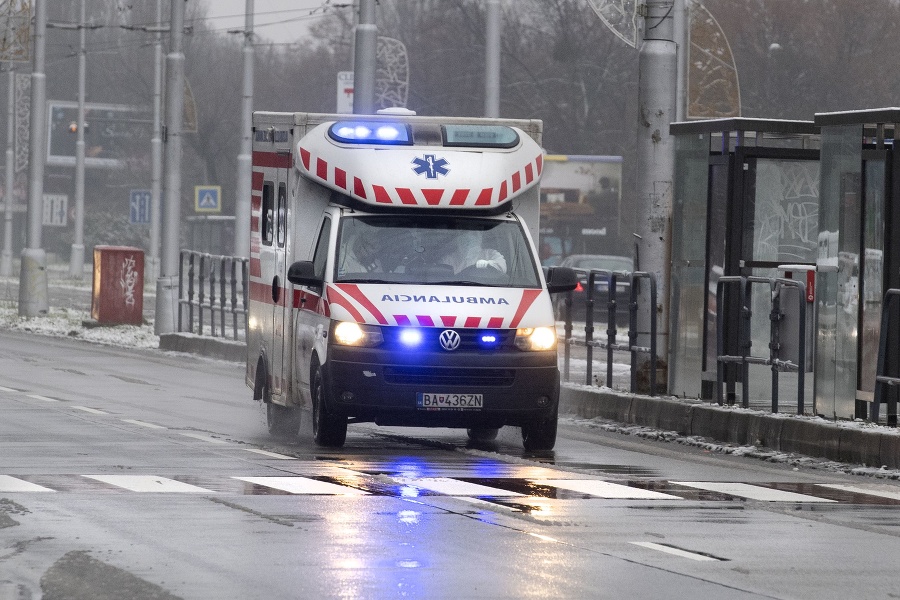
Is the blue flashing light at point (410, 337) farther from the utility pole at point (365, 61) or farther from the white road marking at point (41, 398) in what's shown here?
the utility pole at point (365, 61)

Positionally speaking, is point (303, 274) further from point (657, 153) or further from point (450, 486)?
point (657, 153)

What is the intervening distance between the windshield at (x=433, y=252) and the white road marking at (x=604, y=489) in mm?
2609

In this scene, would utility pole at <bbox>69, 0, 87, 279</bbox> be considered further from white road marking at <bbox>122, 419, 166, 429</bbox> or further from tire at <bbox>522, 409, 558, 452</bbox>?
tire at <bbox>522, 409, 558, 452</bbox>

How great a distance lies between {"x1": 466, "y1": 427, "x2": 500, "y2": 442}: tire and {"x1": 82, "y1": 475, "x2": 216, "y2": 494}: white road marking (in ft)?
15.1

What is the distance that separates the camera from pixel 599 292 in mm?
36594

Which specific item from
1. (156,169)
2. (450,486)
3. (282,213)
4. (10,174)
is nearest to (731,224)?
(282,213)

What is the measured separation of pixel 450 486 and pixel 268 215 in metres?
5.48

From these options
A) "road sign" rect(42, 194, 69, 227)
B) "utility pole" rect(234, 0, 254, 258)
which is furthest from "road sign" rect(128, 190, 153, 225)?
"utility pole" rect(234, 0, 254, 258)

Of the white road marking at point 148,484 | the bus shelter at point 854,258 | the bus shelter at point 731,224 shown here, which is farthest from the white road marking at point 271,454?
the bus shelter at point 731,224

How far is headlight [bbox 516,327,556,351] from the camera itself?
14.7 metres

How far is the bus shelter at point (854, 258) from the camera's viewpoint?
15727mm

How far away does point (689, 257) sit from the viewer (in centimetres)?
A: 1823

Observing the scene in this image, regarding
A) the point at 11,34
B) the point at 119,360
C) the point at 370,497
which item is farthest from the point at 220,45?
the point at 370,497

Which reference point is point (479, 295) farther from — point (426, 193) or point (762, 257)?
point (762, 257)
